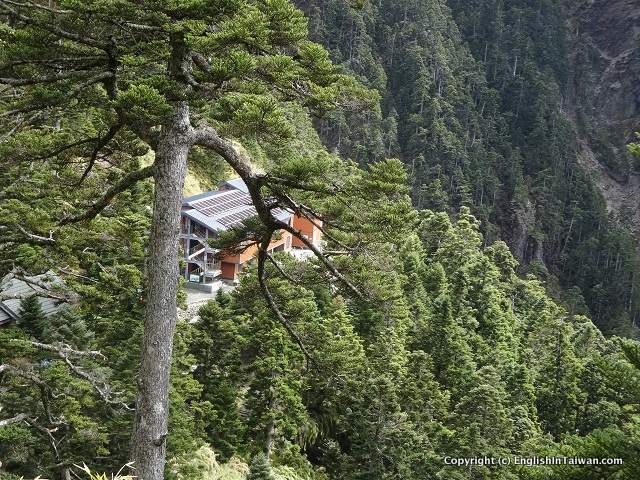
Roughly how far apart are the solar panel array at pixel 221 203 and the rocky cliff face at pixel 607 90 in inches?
3319

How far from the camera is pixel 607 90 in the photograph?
11231cm

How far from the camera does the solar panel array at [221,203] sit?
94.4 feet

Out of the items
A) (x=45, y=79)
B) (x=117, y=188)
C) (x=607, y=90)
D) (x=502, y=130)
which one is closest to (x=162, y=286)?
(x=117, y=188)

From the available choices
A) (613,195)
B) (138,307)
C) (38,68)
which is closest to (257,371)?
(138,307)

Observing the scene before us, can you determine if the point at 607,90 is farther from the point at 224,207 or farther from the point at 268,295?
the point at 268,295

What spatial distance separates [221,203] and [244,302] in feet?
72.8

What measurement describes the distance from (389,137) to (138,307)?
63.3 metres

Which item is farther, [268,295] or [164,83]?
[268,295]

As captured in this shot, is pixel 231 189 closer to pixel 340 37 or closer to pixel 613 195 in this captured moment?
pixel 340 37

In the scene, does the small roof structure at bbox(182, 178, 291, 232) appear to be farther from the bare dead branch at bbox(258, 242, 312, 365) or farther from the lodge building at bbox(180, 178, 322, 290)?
the bare dead branch at bbox(258, 242, 312, 365)

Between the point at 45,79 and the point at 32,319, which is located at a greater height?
the point at 45,79

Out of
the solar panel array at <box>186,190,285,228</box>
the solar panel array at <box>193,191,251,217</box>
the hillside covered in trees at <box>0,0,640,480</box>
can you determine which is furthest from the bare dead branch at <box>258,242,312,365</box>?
the solar panel array at <box>186,190,285,228</box>

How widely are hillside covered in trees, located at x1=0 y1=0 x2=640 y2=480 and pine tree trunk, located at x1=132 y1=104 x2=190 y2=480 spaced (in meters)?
0.02

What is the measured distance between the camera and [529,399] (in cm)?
2764
